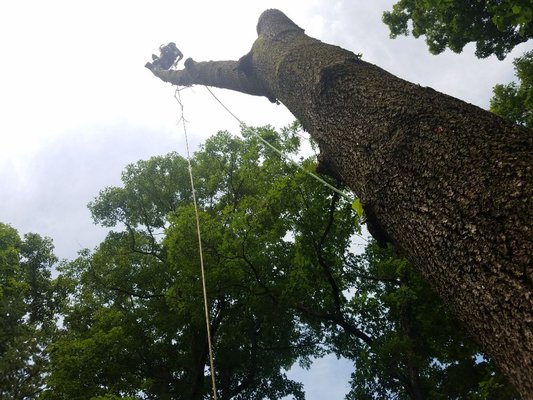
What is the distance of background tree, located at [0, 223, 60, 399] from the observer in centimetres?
1220

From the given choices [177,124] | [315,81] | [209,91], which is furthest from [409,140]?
[177,124]

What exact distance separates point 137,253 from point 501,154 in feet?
40.9

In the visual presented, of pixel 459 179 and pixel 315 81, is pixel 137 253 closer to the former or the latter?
pixel 315 81

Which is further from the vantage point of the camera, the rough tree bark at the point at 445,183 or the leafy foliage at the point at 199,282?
the leafy foliage at the point at 199,282

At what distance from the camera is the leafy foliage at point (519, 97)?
349 inches

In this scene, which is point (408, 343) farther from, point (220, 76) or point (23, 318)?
point (23, 318)

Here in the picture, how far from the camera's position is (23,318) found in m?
14.6

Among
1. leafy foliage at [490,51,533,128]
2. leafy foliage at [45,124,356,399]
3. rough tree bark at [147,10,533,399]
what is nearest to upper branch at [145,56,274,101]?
leafy foliage at [45,124,356,399]

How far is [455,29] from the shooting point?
746cm

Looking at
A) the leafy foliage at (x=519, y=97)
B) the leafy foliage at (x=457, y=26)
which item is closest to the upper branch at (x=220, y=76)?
the leafy foliage at (x=457, y=26)

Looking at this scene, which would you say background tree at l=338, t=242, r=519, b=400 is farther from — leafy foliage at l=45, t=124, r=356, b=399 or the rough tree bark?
the rough tree bark

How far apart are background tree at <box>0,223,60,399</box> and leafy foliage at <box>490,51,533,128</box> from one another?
12960 mm

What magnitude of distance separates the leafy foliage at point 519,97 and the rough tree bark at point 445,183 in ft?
24.0

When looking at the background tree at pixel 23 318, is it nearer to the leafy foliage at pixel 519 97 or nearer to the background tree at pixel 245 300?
the background tree at pixel 245 300
